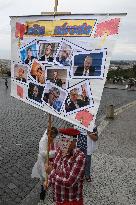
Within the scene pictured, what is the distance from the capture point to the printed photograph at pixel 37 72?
15.8 ft

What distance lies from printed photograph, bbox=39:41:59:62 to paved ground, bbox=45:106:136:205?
10.4 ft

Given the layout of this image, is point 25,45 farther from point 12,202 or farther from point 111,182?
point 111,182

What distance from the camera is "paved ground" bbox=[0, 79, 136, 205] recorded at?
738 cm

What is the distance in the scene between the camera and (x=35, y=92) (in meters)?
4.89

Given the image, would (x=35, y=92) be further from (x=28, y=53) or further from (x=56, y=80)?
(x=28, y=53)

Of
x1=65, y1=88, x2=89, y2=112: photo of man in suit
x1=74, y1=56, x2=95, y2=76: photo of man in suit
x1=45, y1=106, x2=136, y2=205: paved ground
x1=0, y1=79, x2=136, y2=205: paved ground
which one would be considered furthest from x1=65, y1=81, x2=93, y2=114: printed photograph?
x1=0, y1=79, x2=136, y2=205: paved ground

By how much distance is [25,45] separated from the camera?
16.2ft

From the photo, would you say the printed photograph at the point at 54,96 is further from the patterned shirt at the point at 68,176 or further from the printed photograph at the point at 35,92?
the patterned shirt at the point at 68,176

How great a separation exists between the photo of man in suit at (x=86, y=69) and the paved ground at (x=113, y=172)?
3.29 metres

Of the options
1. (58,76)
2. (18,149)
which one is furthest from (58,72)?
(18,149)

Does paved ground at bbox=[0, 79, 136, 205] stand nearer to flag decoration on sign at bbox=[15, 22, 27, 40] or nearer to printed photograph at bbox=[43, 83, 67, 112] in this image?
printed photograph at bbox=[43, 83, 67, 112]

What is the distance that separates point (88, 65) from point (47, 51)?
2.30 ft

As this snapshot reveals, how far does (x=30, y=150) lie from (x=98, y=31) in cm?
663

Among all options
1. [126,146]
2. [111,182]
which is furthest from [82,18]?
[126,146]
